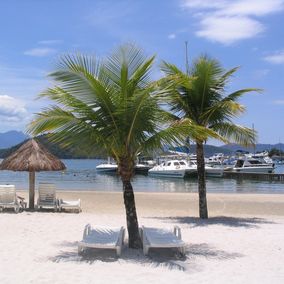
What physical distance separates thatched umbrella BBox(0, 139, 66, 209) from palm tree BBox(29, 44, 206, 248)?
7136mm

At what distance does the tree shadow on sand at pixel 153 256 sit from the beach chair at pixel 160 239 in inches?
7.6

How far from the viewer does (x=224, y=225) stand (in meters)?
13.0

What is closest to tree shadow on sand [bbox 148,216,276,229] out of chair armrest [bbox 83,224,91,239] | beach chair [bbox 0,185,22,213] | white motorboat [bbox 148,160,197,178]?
chair armrest [bbox 83,224,91,239]

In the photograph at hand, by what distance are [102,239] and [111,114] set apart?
2213mm

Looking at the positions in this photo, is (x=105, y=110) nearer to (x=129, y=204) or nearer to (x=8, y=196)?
(x=129, y=204)

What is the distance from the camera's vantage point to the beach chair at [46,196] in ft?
52.3

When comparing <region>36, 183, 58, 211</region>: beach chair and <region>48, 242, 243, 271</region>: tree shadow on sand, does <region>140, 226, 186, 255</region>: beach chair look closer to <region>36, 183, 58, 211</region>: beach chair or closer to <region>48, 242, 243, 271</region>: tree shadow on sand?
<region>48, 242, 243, 271</region>: tree shadow on sand

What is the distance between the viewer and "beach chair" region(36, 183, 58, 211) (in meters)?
15.9

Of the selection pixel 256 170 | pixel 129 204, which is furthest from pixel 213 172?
pixel 129 204

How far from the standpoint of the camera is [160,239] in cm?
848

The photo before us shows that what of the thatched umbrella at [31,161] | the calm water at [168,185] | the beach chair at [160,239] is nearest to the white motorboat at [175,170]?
the calm water at [168,185]

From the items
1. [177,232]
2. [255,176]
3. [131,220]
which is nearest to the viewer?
[131,220]

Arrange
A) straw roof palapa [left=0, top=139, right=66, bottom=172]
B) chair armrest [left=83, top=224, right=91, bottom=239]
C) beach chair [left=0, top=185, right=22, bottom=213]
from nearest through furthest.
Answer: chair armrest [left=83, top=224, right=91, bottom=239], beach chair [left=0, top=185, right=22, bottom=213], straw roof palapa [left=0, top=139, right=66, bottom=172]

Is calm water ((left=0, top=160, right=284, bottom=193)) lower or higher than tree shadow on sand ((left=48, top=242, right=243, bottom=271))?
lower
